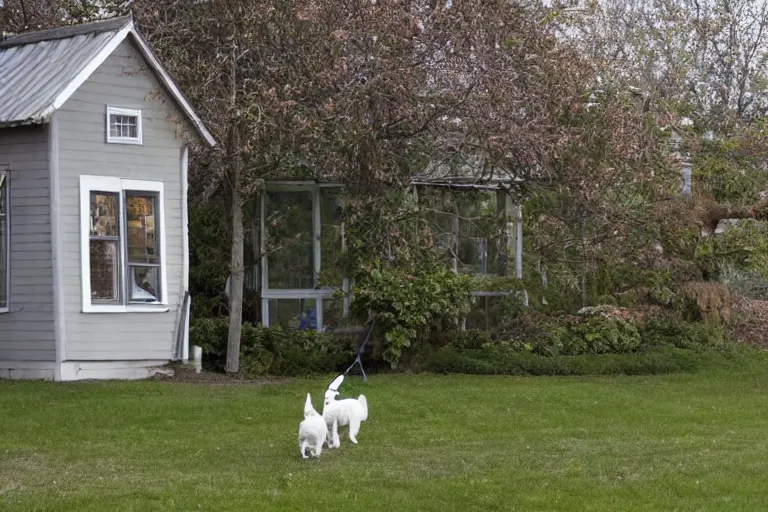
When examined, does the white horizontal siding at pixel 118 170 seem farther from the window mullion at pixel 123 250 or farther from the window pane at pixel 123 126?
the window mullion at pixel 123 250

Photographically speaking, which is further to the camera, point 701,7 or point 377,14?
point 701,7

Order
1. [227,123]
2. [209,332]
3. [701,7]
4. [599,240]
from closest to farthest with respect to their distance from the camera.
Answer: [227,123] < [209,332] < [599,240] < [701,7]

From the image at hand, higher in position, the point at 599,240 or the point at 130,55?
the point at 130,55

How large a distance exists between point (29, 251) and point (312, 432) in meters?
8.52

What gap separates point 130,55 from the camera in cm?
1889

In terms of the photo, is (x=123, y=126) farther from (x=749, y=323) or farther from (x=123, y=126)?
(x=749, y=323)

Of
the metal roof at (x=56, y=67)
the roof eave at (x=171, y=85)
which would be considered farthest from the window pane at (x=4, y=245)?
the roof eave at (x=171, y=85)

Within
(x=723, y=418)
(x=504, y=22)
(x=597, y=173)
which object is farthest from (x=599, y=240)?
(x=723, y=418)

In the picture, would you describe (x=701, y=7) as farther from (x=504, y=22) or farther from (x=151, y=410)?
(x=151, y=410)

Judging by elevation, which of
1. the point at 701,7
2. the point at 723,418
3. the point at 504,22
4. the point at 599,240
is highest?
the point at 701,7

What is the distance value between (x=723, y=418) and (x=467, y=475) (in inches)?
223

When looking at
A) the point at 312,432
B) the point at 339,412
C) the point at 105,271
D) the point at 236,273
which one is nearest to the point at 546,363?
the point at 236,273

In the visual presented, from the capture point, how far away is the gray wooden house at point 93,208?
711 inches

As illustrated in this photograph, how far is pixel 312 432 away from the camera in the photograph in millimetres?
11219
